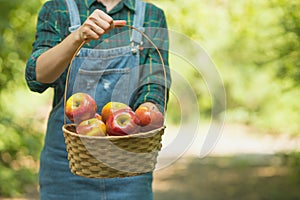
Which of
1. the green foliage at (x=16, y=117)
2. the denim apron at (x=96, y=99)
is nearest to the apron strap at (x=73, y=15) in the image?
the denim apron at (x=96, y=99)

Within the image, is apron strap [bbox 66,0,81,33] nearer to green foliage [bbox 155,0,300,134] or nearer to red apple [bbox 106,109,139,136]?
red apple [bbox 106,109,139,136]

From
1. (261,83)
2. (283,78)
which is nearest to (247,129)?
(261,83)

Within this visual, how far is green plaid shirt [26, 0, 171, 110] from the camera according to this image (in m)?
1.97

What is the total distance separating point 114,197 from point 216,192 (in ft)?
13.8

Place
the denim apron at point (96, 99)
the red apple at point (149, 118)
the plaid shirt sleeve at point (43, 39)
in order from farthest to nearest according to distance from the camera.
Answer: the denim apron at point (96, 99) < the plaid shirt sleeve at point (43, 39) < the red apple at point (149, 118)

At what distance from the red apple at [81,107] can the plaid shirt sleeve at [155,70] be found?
256 mm

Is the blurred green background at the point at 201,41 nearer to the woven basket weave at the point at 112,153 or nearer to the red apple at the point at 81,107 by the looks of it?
the red apple at the point at 81,107

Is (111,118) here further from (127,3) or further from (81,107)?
(127,3)

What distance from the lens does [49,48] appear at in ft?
6.47

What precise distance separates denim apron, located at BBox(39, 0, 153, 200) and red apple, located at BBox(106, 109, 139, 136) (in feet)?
1.18

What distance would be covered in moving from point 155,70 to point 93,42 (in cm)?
24

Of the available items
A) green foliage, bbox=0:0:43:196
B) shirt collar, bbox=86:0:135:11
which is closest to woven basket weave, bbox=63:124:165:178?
shirt collar, bbox=86:0:135:11

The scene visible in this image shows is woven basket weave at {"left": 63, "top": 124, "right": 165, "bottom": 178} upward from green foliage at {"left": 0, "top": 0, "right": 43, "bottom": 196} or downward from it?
downward

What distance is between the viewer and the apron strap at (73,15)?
2017 millimetres
